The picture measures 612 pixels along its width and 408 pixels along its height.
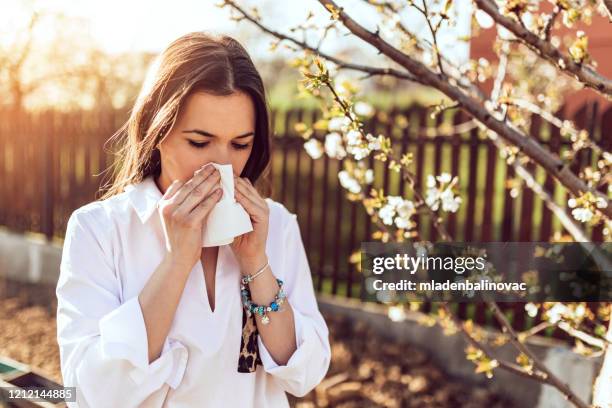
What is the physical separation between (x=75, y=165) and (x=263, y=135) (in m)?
6.25

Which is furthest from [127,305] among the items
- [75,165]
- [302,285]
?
[75,165]

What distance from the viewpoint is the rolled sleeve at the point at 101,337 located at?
1.41m

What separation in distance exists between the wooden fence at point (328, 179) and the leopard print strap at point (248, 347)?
918 millimetres

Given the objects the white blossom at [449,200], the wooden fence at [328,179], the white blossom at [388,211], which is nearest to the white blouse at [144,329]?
the white blossom at [388,211]

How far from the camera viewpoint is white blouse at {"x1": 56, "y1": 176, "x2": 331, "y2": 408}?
143cm

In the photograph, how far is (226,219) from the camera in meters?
1.51

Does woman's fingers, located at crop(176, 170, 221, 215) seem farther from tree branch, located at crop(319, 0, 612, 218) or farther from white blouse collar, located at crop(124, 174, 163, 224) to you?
tree branch, located at crop(319, 0, 612, 218)

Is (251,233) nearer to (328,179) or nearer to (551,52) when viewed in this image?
(551,52)

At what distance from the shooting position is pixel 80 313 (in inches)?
57.6

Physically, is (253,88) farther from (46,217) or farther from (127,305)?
(46,217)

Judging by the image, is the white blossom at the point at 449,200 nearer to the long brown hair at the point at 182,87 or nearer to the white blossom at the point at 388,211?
the white blossom at the point at 388,211

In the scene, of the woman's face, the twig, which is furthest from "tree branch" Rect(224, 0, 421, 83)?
the twig

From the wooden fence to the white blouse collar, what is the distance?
3.48ft

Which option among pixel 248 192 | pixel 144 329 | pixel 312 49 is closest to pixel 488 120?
pixel 312 49
